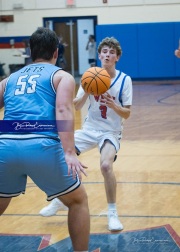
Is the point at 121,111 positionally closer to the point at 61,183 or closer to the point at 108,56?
the point at 108,56

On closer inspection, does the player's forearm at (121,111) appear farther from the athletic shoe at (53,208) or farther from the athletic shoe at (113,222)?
the athletic shoe at (53,208)

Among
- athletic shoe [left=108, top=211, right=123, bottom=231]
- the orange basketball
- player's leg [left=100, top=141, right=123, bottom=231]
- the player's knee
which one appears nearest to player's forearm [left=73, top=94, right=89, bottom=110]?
the orange basketball

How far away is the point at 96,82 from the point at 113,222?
1353 millimetres

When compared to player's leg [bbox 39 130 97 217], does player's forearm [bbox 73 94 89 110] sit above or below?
above

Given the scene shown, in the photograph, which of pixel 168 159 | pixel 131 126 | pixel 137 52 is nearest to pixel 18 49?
pixel 137 52

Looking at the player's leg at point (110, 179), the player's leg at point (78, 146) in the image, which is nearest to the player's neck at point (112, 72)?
the player's leg at point (78, 146)

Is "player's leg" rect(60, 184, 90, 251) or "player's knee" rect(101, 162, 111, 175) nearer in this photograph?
"player's leg" rect(60, 184, 90, 251)

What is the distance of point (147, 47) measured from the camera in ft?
75.1

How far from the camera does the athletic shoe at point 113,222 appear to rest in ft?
18.3

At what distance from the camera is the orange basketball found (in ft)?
18.1

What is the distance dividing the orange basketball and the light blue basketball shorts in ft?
4.78

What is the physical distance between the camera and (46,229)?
18.7 ft

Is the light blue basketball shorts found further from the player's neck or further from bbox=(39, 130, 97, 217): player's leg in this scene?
the player's neck

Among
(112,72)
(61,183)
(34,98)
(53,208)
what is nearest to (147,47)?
(112,72)
